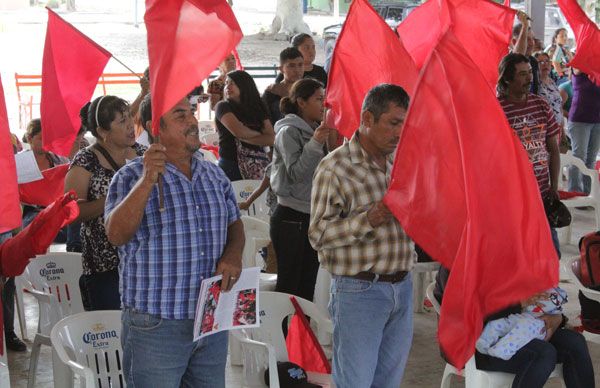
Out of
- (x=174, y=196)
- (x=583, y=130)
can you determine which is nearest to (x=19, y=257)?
(x=174, y=196)

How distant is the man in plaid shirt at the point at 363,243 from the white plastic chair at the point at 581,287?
1771 mm

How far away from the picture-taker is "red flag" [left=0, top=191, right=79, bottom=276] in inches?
156

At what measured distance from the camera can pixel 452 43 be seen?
3.46 meters

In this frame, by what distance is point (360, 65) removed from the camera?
16.6ft

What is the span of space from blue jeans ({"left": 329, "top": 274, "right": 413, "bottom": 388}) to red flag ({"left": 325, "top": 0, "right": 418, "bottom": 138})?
1.41 m

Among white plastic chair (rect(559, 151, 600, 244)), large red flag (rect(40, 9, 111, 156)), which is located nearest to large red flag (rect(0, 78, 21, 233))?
large red flag (rect(40, 9, 111, 156))

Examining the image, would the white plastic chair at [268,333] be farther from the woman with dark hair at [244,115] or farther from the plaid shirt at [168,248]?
the woman with dark hair at [244,115]

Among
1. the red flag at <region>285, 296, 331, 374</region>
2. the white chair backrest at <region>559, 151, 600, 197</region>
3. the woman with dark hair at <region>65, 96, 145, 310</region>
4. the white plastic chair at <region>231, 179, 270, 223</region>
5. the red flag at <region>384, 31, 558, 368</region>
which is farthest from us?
the white chair backrest at <region>559, 151, 600, 197</region>

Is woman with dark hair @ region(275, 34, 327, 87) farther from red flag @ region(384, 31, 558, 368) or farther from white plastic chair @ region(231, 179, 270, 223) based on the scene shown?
red flag @ region(384, 31, 558, 368)

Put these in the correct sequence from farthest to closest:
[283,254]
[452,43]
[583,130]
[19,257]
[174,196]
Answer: [583,130] → [283,254] → [19,257] → [452,43] → [174,196]

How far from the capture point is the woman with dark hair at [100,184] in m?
4.20

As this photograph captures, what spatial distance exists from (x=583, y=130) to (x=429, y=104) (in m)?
6.52

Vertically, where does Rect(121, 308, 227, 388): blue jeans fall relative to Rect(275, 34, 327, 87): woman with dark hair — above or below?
below

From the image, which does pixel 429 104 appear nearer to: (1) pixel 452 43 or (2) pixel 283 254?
(1) pixel 452 43
